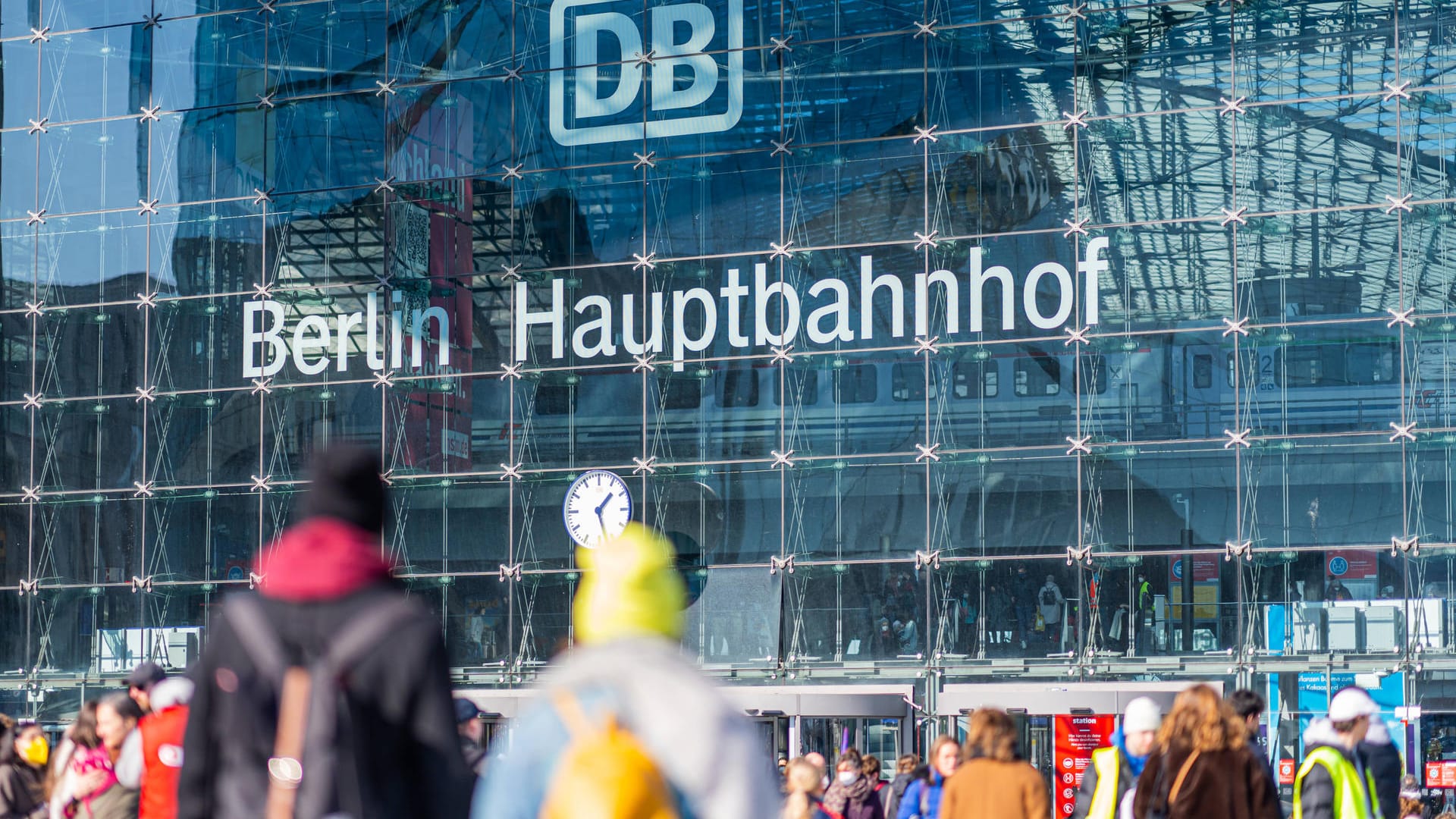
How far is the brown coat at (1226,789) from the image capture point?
22.3ft

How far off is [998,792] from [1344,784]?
142cm

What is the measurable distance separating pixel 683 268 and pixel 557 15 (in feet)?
10.6

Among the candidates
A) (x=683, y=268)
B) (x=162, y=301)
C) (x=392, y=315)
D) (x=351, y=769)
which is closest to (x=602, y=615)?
A: (x=351, y=769)

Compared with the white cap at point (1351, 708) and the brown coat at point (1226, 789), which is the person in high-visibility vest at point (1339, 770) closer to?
the white cap at point (1351, 708)

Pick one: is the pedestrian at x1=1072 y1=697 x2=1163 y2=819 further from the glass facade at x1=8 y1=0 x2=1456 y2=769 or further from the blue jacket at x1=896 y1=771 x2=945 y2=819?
the glass facade at x1=8 y1=0 x2=1456 y2=769

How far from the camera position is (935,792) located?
9539mm

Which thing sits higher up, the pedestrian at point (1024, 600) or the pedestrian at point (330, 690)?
the pedestrian at point (330, 690)

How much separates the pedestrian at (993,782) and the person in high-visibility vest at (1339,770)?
108cm

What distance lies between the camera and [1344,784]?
25.2ft

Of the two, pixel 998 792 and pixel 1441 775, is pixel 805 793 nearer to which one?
pixel 998 792

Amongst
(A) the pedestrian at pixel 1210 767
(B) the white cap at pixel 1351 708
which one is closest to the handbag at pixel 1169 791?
(A) the pedestrian at pixel 1210 767

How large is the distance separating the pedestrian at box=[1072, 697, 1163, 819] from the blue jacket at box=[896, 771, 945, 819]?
1751 millimetres

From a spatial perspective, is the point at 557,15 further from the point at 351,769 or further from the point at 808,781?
the point at 351,769

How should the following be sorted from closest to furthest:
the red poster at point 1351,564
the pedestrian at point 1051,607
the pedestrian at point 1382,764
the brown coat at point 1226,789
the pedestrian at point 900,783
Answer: the brown coat at point 1226,789, the pedestrian at point 1382,764, the pedestrian at point 900,783, the red poster at point 1351,564, the pedestrian at point 1051,607
